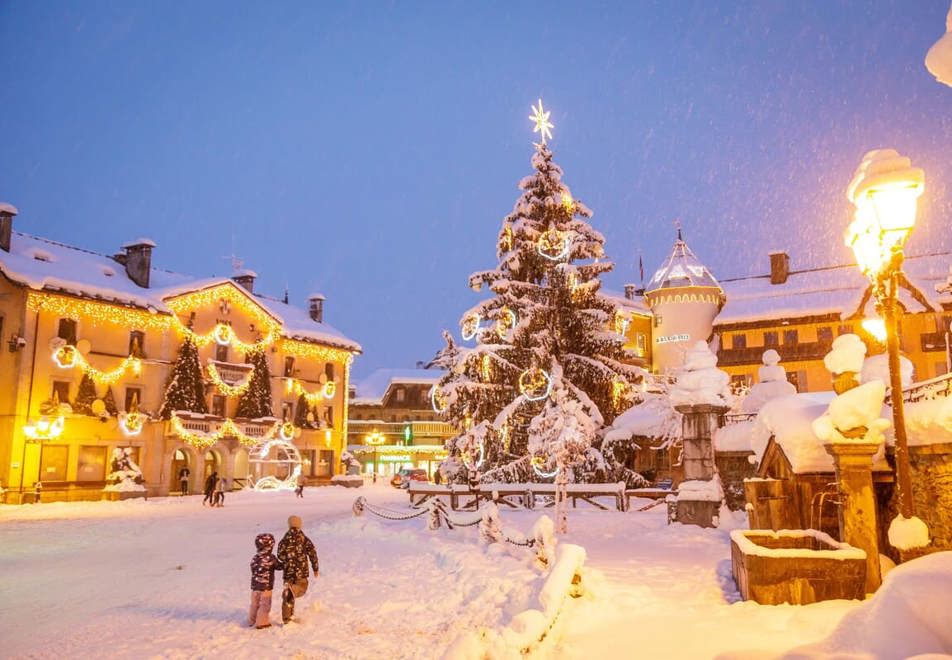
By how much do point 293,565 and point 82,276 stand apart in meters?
33.6

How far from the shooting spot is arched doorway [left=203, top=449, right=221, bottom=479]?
149 ft

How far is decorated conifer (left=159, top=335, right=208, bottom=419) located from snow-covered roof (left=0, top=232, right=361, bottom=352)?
2.74 m

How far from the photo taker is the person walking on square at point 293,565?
10242 millimetres

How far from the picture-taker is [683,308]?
56812mm

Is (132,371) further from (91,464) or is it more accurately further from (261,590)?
(261,590)

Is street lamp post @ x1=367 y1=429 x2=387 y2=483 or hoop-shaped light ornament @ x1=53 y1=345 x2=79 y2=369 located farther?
street lamp post @ x1=367 y1=429 x2=387 y2=483

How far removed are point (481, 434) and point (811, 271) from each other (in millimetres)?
38176

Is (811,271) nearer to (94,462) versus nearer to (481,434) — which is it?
(481,434)

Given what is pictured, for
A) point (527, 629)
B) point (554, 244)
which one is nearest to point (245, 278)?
point (554, 244)

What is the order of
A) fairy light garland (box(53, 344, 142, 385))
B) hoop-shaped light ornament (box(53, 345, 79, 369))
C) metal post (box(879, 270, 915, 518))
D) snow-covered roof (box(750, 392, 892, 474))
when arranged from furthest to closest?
fairy light garland (box(53, 344, 142, 385)) < hoop-shaped light ornament (box(53, 345, 79, 369)) < snow-covered roof (box(750, 392, 892, 474)) < metal post (box(879, 270, 915, 518))

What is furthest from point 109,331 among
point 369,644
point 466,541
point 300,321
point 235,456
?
point 369,644

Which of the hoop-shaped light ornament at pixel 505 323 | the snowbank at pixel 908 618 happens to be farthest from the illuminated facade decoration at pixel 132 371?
the snowbank at pixel 908 618

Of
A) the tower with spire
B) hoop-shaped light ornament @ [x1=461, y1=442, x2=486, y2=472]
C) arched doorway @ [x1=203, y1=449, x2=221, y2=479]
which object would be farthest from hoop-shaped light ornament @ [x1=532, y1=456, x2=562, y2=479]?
the tower with spire

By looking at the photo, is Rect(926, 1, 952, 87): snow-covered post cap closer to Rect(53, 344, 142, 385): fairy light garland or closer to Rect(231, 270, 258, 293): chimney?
Rect(53, 344, 142, 385): fairy light garland
